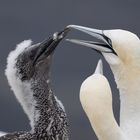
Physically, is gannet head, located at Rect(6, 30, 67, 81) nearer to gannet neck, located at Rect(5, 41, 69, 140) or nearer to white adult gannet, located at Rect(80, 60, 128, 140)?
gannet neck, located at Rect(5, 41, 69, 140)

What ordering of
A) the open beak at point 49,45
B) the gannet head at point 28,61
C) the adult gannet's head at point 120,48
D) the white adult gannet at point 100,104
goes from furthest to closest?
the gannet head at point 28,61, the open beak at point 49,45, the adult gannet's head at point 120,48, the white adult gannet at point 100,104

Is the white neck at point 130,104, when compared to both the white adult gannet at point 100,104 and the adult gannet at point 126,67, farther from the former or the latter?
the white adult gannet at point 100,104

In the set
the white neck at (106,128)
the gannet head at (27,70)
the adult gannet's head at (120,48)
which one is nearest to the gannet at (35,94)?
the gannet head at (27,70)

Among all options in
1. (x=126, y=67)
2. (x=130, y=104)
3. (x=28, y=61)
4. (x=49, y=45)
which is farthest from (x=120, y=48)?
(x=28, y=61)

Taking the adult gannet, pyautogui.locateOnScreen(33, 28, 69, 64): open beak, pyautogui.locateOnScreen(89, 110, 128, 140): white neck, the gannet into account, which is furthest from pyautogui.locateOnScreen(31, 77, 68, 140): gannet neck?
pyautogui.locateOnScreen(89, 110, 128, 140): white neck

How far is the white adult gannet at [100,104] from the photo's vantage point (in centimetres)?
290

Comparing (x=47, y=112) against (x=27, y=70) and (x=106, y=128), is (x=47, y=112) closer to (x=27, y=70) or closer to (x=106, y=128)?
(x=27, y=70)

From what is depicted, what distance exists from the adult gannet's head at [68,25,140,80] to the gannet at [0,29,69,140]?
1.68 ft

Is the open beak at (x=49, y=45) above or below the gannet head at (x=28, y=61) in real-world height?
above

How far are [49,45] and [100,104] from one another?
73 cm

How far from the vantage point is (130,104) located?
3172 millimetres

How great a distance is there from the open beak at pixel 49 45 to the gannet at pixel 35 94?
0.08ft

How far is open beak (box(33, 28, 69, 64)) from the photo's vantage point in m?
3.52

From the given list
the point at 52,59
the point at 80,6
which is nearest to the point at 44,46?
the point at 52,59
